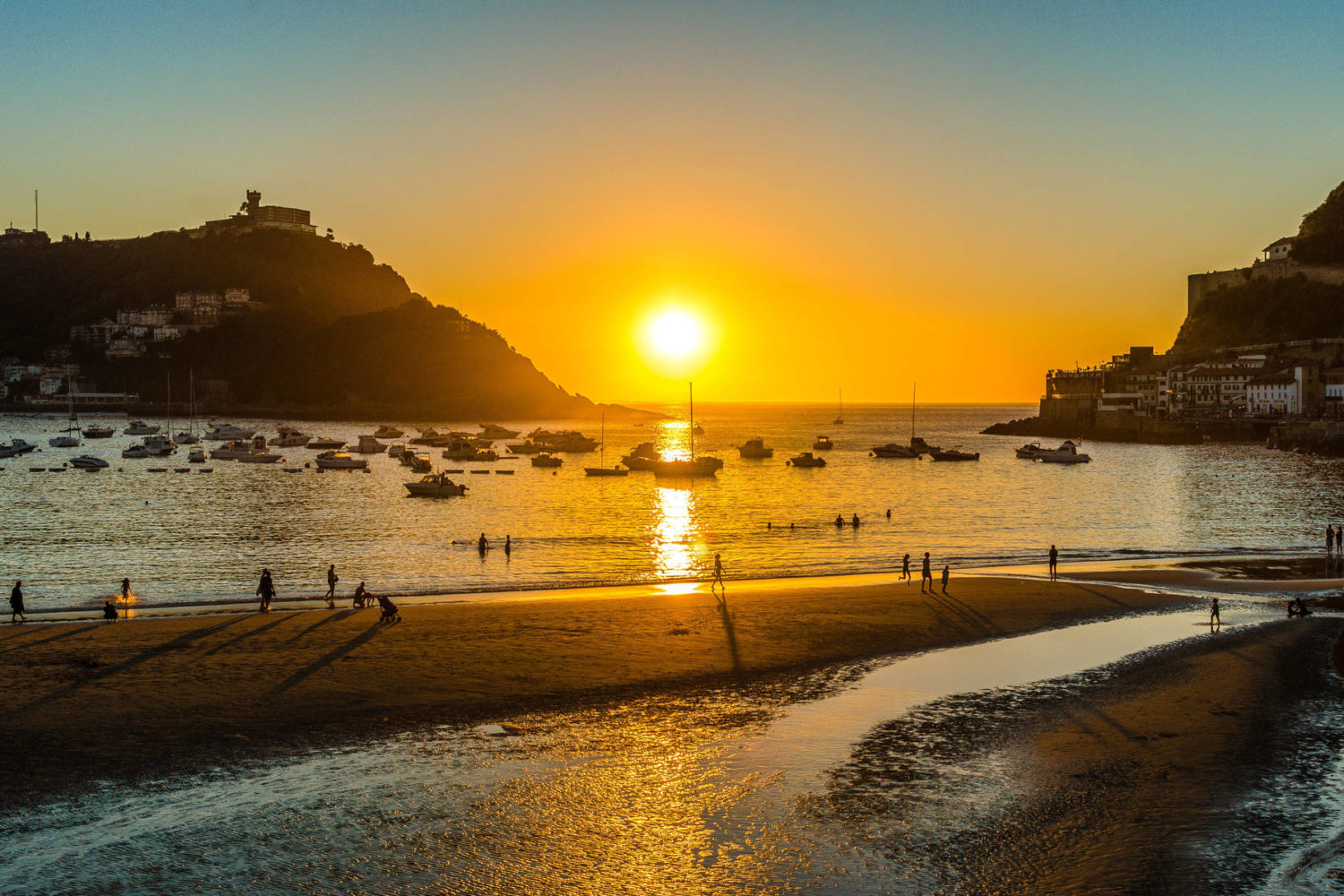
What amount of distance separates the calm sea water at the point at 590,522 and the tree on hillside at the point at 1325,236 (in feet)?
223

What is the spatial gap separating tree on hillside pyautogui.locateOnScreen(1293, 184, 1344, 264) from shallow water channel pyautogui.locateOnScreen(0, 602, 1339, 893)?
169m

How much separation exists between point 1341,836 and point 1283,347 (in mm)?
166901

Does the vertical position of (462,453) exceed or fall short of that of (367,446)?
it falls short

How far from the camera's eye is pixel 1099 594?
31.9 m

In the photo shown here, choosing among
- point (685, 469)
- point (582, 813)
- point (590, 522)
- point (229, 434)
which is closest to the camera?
point (582, 813)

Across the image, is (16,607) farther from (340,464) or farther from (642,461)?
(642,461)

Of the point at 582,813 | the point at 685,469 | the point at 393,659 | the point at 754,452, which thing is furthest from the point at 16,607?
the point at 754,452

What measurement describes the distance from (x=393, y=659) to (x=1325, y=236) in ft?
587

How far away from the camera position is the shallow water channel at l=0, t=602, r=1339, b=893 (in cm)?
1211

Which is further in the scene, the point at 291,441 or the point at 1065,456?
the point at 291,441

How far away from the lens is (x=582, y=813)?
46.0 ft

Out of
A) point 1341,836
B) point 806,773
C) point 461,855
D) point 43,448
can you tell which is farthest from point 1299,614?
point 43,448

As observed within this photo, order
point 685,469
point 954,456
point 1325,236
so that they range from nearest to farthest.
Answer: point 685,469
point 954,456
point 1325,236

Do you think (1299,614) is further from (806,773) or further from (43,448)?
(43,448)
